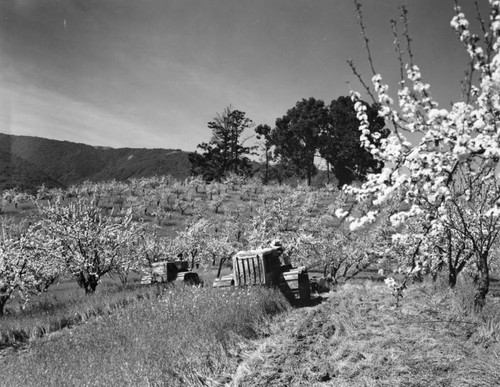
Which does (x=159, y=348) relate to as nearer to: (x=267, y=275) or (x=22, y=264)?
(x=267, y=275)

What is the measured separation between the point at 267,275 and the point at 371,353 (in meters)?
5.49

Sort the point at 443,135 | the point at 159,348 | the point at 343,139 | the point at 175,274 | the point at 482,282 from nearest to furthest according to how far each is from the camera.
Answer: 1. the point at 443,135
2. the point at 159,348
3. the point at 482,282
4. the point at 175,274
5. the point at 343,139

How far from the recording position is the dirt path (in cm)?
477

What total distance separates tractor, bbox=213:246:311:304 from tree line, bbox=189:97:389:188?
45305mm

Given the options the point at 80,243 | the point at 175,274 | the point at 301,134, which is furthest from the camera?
the point at 301,134

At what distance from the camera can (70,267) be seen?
14719 mm

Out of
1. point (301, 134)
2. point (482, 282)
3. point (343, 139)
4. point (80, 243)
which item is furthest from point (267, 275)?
point (301, 134)

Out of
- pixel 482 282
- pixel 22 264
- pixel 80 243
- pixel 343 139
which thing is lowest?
pixel 482 282

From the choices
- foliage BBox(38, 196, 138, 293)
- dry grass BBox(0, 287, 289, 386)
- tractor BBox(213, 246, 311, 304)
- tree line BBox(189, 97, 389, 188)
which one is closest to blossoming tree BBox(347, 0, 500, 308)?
dry grass BBox(0, 287, 289, 386)

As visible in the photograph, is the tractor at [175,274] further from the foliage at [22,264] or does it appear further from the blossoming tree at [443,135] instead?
the blossoming tree at [443,135]

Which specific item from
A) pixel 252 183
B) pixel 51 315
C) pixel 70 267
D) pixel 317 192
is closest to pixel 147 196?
pixel 252 183

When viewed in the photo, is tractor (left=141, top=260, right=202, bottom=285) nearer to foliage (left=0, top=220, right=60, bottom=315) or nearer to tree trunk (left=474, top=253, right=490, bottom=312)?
foliage (left=0, top=220, right=60, bottom=315)

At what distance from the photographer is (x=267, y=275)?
10.8m

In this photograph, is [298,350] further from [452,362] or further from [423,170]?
[423,170]
